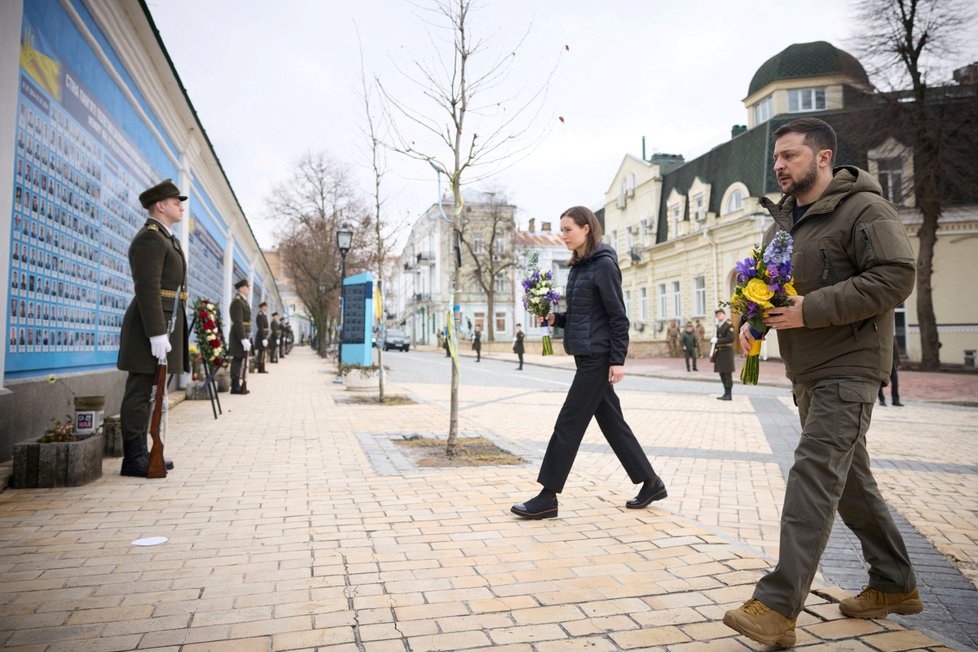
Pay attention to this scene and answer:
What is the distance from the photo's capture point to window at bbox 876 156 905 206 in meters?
27.6

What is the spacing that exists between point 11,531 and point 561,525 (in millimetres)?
3253

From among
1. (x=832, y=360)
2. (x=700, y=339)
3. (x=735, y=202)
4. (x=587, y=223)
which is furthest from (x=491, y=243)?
(x=832, y=360)

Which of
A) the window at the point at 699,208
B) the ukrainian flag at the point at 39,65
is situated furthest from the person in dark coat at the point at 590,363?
the window at the point at 699,208

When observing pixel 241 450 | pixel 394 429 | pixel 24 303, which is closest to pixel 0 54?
pixel 24 303

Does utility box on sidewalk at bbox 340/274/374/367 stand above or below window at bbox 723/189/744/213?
below

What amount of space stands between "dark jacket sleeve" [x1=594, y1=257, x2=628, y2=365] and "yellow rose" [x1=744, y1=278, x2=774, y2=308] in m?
1.55

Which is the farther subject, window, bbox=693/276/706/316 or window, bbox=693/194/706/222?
window, bbox=693/276/706/316

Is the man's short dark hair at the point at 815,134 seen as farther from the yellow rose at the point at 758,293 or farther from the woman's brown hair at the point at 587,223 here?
the woman's brown hair at the point at 587,223

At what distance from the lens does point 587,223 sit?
14.9 ft

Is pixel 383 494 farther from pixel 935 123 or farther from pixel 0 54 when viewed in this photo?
pixel 935 123

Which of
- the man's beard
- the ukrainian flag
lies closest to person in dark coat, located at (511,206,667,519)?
the man's beard

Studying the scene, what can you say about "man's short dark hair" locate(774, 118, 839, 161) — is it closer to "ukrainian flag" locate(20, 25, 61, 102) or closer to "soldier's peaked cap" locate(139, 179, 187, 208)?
"soldier's peaked cap" locate(139, 179, 187, 208)

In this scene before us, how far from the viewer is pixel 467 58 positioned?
746 centimetres

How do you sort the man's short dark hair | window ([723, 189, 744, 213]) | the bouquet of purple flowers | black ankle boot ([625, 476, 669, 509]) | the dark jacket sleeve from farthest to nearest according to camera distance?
window ([723, 189, 744, 213])
the bouquet of purple flowers
black ankle boot ([625, 476, 669, 509])
the dark jacket sleeve
the man's short dark hair
